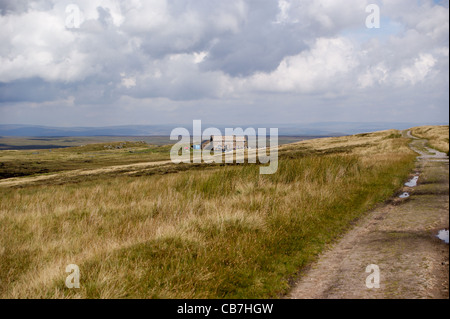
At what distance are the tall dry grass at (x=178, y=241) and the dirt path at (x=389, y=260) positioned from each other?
45 cm

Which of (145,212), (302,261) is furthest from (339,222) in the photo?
(145,212)

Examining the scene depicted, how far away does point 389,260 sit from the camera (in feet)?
18.5

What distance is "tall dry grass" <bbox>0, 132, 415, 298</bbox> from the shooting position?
198 inches

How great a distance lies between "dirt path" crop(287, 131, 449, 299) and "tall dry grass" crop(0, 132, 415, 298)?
452 mm

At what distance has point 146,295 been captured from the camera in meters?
4.72

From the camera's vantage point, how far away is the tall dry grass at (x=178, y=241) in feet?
16.5
